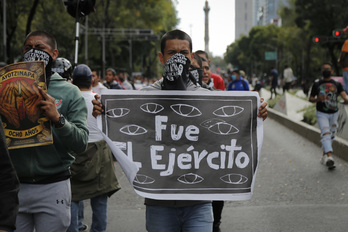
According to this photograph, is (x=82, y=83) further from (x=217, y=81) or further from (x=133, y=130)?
(x=217, y=81)

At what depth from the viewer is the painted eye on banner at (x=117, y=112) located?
3.47 metres

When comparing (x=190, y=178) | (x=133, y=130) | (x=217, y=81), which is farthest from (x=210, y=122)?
(x=217, y=81)

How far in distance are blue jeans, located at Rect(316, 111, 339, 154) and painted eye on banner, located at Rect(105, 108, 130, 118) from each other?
6.33 meters

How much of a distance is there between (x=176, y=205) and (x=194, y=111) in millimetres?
656

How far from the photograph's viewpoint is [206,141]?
346 cm

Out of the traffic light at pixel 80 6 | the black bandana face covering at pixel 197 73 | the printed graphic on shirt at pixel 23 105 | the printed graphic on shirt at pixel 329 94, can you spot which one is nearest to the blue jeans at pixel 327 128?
the printed graphic on shirt at pixel 329 94

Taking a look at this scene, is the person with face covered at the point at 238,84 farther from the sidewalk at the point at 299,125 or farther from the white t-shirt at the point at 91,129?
the white t-shirt at the point at 91,129

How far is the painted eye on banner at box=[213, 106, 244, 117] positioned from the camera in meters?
3.52

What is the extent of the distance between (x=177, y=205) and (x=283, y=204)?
12.2 ft

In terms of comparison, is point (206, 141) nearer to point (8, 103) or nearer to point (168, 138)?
point (168, 138)

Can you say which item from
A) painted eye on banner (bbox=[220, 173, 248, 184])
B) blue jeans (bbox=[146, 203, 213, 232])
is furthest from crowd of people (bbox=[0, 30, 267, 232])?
painted eye on banner (bbox=[220, 173, 248, 184])

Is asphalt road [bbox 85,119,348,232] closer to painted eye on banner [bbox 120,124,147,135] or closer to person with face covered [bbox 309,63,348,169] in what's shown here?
person with face covered [bbox 309,63,348,169]

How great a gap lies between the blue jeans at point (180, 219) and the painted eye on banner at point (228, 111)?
645 millimetres

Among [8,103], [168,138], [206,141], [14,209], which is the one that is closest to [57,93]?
[8,103]
